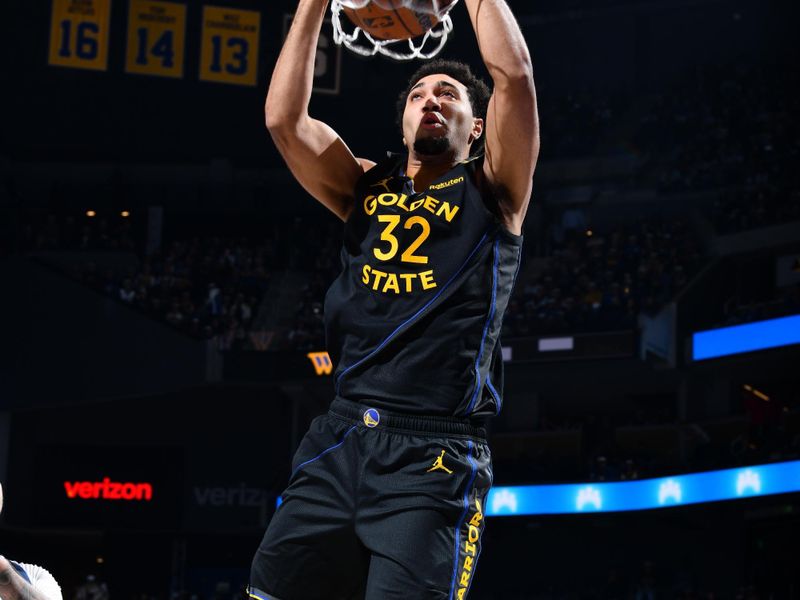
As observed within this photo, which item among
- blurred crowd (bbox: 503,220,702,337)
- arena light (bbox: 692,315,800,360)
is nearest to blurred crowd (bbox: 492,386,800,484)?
arena light (bbox: 692,315,800,360)

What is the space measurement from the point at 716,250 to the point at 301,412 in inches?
358

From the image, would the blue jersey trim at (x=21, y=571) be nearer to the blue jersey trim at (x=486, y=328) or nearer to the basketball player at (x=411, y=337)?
the basketball player at (x=411, y=337)

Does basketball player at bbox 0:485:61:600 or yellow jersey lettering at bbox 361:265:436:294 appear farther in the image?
basketball player at bbox 0:485:61:600

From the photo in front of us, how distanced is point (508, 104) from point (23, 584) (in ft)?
8.30

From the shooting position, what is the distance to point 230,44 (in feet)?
66.2

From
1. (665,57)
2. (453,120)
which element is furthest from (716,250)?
(453,120)

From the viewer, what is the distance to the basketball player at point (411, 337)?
124 inches

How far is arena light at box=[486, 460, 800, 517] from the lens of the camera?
17.4 meters

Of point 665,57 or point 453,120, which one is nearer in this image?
point 453,120

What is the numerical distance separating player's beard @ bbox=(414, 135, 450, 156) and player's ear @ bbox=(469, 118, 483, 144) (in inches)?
8.8

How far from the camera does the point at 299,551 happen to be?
10.4ft

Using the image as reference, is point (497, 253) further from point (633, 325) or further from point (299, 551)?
point (633, 325)

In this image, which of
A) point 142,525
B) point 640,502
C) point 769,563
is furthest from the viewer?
point 142,525

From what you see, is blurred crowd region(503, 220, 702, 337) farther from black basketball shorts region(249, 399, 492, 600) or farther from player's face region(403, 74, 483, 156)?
black basketball shorts region(249, 399, 492, 600)
